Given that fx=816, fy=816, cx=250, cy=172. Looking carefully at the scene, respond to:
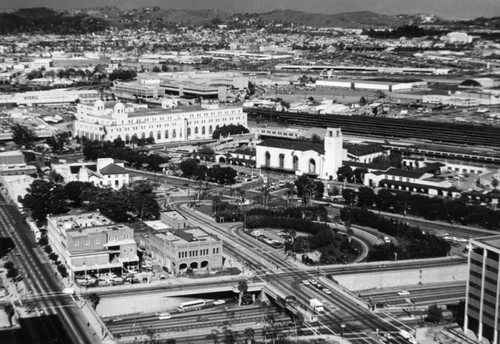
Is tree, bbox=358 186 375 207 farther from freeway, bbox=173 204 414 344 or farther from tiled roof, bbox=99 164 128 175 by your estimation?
tiled roof, bbox=99 164 128 175

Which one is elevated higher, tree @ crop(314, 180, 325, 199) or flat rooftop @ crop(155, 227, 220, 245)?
flat rooftop @ crop(155, 227, 220, 245)

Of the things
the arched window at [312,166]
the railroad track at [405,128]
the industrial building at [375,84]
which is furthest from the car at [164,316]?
the industrial building at [375,84]

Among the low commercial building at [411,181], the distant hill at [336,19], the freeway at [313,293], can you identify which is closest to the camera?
the freeway at [313,293]

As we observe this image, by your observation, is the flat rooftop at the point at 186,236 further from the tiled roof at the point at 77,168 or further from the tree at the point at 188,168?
the tree at the point at 188,168

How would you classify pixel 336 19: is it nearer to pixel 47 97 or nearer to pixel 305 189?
pixel 47 97

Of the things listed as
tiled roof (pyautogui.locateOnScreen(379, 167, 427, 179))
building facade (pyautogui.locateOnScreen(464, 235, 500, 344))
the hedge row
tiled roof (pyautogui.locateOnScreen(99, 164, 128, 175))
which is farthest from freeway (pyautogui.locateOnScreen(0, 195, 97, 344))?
tiled roof (pyautogui.locateOnScreen(379, 167, 427, 179))

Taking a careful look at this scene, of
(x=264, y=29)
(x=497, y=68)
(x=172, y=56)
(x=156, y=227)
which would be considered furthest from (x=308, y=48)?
(x=156, y=227)

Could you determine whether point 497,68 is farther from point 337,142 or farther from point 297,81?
point 337,142
